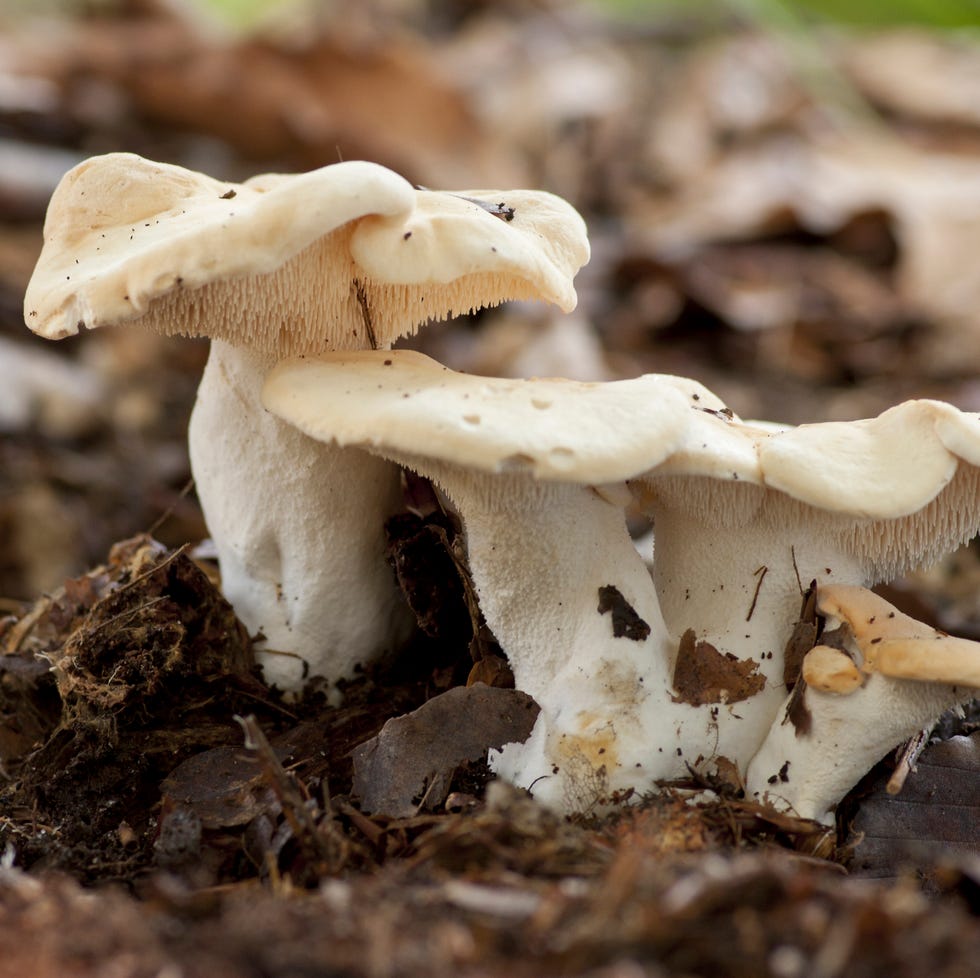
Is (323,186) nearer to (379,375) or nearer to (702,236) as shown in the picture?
(379,375)

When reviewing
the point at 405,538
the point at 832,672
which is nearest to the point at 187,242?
the point at 405,538

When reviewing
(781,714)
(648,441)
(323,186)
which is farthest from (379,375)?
(781,714)

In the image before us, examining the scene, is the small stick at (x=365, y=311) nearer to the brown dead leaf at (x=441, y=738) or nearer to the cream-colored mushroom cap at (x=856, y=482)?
the cream-colored mushroom cap at (x=856, y=482)

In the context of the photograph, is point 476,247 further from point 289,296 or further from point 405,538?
point 405,538

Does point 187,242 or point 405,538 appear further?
point 405,538

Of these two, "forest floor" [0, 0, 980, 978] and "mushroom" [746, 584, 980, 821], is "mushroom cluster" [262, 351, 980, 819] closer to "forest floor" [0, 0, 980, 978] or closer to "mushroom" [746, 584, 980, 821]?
"mushroom" [746, 584, 980, 821]

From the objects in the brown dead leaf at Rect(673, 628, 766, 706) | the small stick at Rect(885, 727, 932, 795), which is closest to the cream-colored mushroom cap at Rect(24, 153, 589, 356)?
the brown dead leaf at Rect(673, 628, 766, 706)
